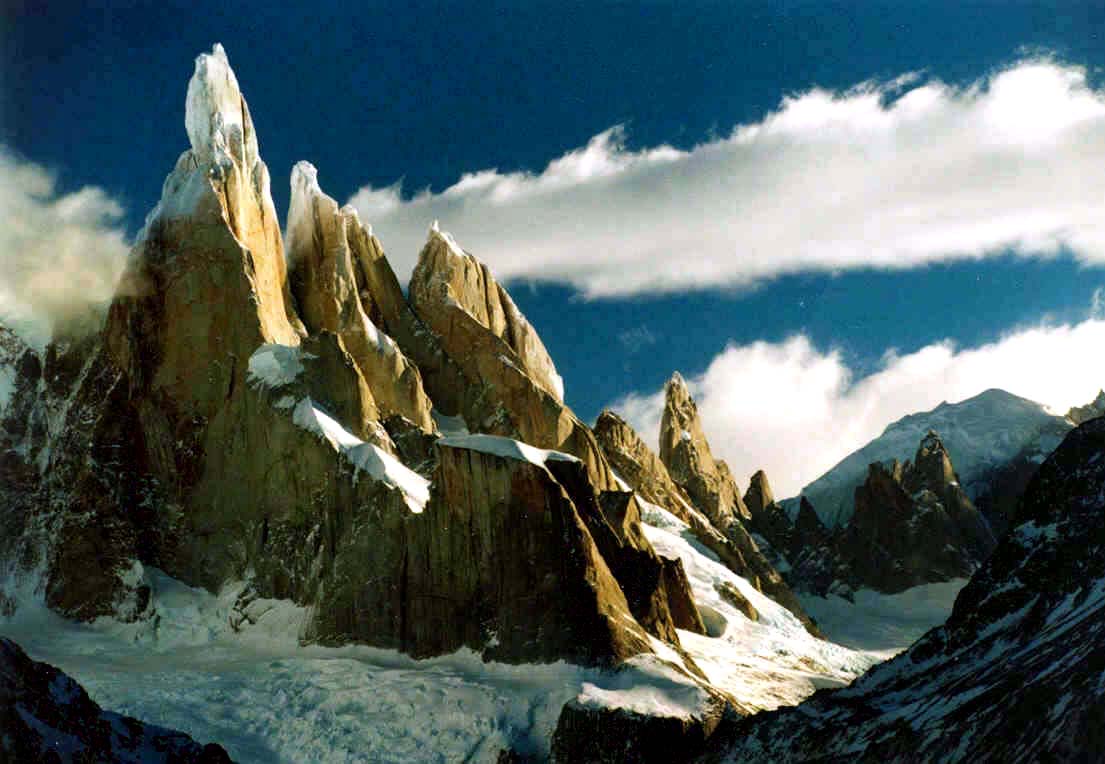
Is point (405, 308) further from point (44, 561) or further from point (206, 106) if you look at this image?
point (44, 561)

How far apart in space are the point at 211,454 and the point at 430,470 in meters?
16.5

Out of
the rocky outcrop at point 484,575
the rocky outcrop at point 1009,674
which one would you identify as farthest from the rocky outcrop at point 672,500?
the rocky outcrop at point 1009,674

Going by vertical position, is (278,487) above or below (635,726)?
above

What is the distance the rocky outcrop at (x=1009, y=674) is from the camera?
4953 cm

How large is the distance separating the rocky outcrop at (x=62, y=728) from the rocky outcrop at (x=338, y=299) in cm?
5503

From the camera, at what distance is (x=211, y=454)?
10825 centimetres

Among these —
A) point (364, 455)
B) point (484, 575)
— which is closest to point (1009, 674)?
point (484, 575)

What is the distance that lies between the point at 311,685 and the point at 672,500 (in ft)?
270

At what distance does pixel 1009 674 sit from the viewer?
5581 centimetres

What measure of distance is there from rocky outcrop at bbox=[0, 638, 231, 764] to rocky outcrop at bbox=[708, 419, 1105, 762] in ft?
88.6

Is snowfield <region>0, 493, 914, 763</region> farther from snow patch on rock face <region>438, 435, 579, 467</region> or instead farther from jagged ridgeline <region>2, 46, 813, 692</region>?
jagged ridgeline <region>2, 46, 813, 692</region>

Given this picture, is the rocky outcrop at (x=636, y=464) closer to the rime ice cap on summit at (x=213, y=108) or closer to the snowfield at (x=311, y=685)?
the snowfield at (x=311, y=685)

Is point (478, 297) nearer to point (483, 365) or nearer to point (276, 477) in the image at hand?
point (483, 365)

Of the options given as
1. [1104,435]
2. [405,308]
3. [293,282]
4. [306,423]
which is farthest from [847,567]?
[1104,435]
